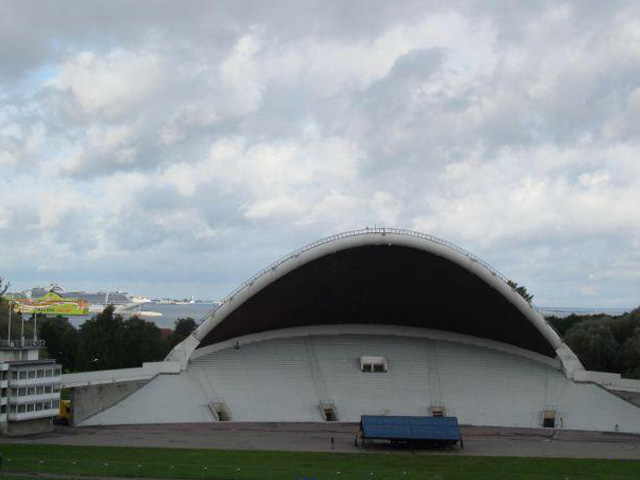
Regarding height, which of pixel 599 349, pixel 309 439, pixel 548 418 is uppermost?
pixel 599 349

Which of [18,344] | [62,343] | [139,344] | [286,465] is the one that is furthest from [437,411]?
[62,343]

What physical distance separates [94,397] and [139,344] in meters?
21.4

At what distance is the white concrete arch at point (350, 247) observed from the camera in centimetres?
4641

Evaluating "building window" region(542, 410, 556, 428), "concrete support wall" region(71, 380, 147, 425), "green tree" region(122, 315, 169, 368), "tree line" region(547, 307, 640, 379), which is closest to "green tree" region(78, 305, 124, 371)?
"green tree" region(122, 315, 169, 368)

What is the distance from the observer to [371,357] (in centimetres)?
5144

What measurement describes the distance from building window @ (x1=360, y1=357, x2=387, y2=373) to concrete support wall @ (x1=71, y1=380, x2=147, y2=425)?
1473 cm

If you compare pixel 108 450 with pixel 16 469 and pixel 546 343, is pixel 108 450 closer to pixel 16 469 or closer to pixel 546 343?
pixel 16 469

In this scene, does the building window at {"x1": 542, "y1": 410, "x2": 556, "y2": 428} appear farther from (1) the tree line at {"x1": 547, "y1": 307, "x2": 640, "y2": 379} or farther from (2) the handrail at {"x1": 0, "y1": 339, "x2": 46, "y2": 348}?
(2) the handrail at {"x1": 0, "y1": 339, "x2": 46, "y2": 348}

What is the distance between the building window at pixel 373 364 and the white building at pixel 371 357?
0.07 metres

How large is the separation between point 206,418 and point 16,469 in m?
16.0

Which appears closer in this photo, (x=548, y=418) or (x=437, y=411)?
(x=548, y=418)

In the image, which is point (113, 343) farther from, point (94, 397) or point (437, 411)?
point (437, 411)

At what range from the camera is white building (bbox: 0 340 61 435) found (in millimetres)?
38938

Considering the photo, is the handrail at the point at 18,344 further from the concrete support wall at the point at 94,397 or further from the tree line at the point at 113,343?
the tree line at the point at 113,343
